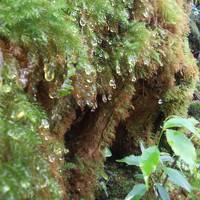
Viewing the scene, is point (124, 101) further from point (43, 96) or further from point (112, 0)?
point (43, 96)

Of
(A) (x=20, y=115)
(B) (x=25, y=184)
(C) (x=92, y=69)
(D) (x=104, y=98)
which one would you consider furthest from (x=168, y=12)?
(B) (x=25, y=184)

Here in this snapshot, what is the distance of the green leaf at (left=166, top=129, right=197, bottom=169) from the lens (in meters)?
1.18

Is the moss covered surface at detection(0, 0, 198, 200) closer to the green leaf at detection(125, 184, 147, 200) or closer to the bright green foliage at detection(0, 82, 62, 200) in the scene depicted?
the bright green foliage at detection(0, 82, 62, 200)

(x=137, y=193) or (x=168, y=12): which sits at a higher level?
(x=168, y=12)

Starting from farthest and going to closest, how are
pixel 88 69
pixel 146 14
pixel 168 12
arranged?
pixel 168 12
pixel 146 14
pixel 88 69

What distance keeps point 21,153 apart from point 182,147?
62 centimetres

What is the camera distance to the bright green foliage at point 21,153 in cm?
72

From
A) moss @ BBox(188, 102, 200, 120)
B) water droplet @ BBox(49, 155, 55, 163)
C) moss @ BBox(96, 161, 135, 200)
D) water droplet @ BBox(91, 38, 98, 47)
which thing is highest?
water droplet @ BBox(91, 38, 98, 47)

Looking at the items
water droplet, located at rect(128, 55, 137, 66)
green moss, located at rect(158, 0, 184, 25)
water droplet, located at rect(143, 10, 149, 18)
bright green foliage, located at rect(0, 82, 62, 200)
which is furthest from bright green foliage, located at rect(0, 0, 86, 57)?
green moss, located at rect(158, 0, 184, 25)

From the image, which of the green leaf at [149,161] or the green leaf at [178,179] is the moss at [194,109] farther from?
the green leaf at [149,161]

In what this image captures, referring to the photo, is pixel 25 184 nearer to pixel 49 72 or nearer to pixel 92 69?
pixel 49 72

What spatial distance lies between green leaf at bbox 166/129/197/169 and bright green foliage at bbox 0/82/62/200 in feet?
1.56

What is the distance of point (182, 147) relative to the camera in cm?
122

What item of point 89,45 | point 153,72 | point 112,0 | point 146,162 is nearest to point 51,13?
point 89,45
